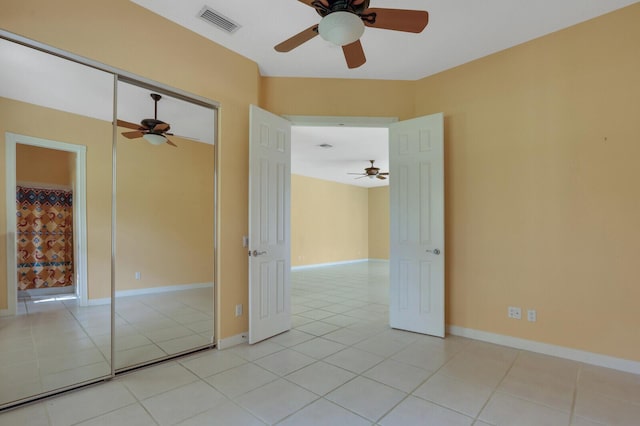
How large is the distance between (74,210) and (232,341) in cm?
186

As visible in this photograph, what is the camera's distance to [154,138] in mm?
3311

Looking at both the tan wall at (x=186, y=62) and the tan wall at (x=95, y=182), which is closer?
the tan wall at (x=186, y=62)

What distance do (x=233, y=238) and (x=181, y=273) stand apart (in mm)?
855

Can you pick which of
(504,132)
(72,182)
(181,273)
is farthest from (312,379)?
(504,132)

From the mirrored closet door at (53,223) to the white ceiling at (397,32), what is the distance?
973 mm

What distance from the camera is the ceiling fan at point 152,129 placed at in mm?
2928

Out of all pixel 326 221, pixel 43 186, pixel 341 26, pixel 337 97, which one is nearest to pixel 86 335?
pixel 43 186

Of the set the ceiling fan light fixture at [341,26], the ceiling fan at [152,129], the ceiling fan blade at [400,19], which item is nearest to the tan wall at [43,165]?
the ceiling fan at [152,129]

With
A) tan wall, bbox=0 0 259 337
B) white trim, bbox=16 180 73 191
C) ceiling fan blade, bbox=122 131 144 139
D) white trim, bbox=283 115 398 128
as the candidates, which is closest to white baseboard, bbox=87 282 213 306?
tan wall, bbox=0 0 259 337

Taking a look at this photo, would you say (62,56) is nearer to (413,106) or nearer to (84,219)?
(84,219)

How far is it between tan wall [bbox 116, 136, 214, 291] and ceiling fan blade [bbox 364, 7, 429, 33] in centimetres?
202

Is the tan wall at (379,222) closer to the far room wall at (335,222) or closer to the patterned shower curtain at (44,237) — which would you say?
the far room wall at (335,222)

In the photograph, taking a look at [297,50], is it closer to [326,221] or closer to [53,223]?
[53,223]

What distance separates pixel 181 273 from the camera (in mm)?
3627
